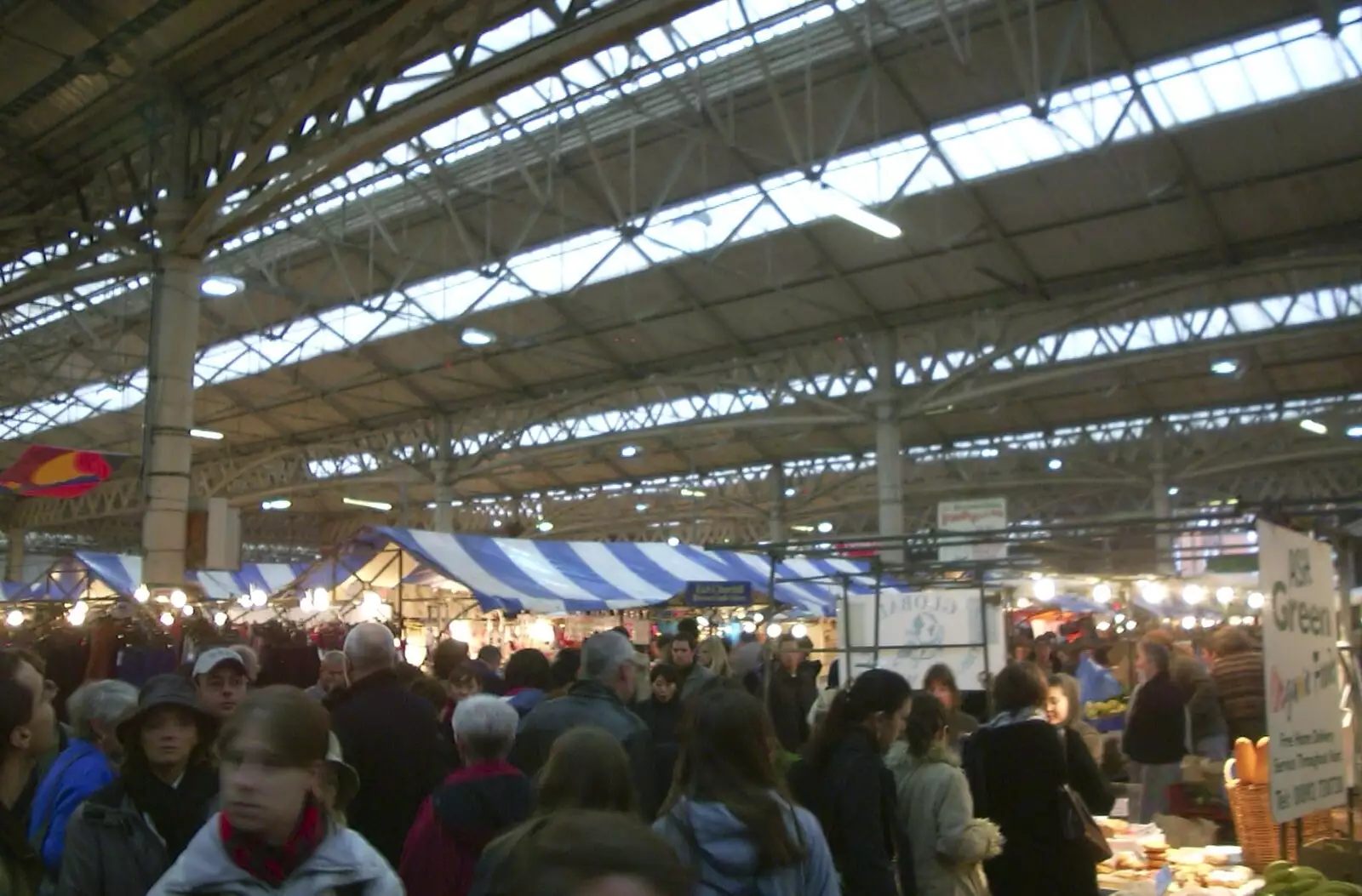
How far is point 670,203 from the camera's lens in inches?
662

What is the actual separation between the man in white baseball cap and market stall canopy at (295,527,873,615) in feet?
25.2

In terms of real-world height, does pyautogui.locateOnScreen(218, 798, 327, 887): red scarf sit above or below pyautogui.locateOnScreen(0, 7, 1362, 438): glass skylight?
below

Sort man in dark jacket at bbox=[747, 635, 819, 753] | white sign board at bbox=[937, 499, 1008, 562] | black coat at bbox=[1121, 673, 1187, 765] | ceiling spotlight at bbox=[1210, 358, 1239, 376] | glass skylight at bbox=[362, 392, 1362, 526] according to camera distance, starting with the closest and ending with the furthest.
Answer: black coat at bbox=[1121, 673, 1187, 765] → man in dark jacket at bbox=[747, 635, 819, 753] → white sign board at bbox=[937, 499, 1008, 562] → ceiling spotlight at bbox=[1210, 358, 1239, 376] → glass skylight at bbox=[362, 392, 1362, 526]

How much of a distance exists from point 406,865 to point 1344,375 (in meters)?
22.6

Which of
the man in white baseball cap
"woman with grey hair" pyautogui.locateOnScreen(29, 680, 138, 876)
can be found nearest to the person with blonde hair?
the man in white baseball cap

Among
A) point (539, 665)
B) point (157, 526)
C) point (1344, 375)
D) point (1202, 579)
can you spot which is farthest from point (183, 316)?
point (1344, 375)

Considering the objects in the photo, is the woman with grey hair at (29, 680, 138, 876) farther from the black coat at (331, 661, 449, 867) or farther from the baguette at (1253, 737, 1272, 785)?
the baguette at (1253, 737, 1272, 785)

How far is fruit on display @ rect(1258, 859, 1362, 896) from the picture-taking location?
13.5ft

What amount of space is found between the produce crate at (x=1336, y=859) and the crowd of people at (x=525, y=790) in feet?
2.62

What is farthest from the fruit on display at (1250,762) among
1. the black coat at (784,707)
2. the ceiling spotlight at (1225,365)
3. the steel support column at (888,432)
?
the ceiling spotlight at (1225,365)

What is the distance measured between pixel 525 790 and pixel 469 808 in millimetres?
171

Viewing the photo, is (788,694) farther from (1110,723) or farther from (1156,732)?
(1110,723)

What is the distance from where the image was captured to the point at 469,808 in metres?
3.21

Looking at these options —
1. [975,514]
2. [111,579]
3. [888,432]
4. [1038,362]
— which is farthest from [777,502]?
[111,579]
